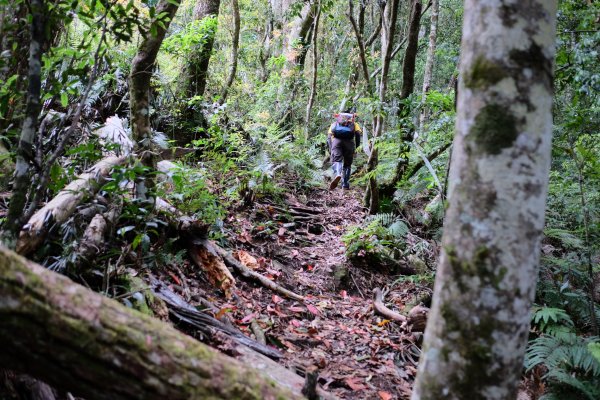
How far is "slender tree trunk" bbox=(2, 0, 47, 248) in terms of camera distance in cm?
244

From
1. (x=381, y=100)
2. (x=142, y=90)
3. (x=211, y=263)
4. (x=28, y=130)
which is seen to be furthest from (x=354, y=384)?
(x=381, y=100)

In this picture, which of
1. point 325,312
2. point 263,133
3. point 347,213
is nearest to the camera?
point 325,312

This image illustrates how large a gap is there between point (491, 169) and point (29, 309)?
6.27ft

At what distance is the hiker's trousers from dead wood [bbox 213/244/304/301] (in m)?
5.74

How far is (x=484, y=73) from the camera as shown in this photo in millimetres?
1829

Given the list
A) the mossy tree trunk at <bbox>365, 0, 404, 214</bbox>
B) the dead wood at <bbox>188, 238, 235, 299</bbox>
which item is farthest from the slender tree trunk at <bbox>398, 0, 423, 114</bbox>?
the dead wood at <bbox>188, 238, 235, 299</bbox>

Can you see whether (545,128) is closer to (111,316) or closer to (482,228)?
(482,228)

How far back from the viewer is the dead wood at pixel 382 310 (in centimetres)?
523

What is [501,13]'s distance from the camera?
181cm

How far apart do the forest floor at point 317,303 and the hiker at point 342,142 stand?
2758 millimetres

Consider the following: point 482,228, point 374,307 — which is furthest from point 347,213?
point 482,228

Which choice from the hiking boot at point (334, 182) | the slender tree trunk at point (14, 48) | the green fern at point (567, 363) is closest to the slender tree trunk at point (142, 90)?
the slender tree trunk at point (14, 48)

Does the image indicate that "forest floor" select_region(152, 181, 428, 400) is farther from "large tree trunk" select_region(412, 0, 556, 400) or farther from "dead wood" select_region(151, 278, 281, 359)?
"large tree trunk" select_region(412, 0, 556, 400)

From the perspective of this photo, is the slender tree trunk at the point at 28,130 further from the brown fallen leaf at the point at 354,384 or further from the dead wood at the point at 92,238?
the brown fallen leaf at the point at 354,384
